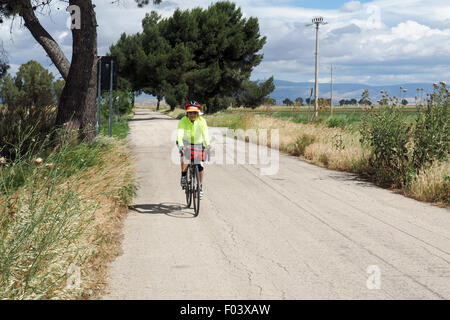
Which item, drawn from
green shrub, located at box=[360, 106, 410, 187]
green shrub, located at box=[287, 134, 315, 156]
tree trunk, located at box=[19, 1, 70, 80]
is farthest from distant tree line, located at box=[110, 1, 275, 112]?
green shrub, located at box=[360, 106, 410, 187]

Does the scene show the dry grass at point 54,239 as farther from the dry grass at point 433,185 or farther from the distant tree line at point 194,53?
the distant tree line at point 194,53

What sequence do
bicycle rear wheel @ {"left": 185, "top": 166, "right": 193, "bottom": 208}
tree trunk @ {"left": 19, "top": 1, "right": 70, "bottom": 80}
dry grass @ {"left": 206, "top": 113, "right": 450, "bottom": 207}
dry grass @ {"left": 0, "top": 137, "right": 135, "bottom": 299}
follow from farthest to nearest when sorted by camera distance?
1. tree trunk @ {"left": 19, "top": 1, "right": 70, "bottom": 80}
2. dry grass @ {"left": 206, "top": 113, "right": 450, "bottom": 207}
3. bicycle rear wheel @ {"left": 185, "top": 166, "right": 193, "bottom": 208}
4. dry grass @ {"left": 0, "top": 137, "right": 135, "bottom": 299}

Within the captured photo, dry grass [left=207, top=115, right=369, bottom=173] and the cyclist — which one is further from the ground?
the cyclist

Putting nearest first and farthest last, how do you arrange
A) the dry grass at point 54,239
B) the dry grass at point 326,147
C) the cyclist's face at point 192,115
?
the dry grass at point 54,239
the cyclist's face at point 192,115
the dry grass at point 326,147

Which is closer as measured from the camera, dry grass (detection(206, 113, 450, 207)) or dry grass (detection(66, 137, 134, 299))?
dry grass (detection(66, 137, 134, 299))

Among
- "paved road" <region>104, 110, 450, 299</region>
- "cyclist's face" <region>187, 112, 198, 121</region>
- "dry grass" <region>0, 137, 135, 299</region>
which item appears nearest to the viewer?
"dry grass" <region>0, 137, 135, 299</region>

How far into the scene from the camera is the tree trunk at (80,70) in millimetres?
11711

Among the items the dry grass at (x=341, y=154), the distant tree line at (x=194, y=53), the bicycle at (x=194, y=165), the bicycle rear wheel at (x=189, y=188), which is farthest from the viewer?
the distant tree line at (x=194, y=53)

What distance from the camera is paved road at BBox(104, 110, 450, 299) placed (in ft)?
16.6

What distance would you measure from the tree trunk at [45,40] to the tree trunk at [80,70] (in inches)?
35.3

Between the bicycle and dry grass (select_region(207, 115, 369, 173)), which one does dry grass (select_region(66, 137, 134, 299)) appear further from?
dry grass (select_region(207, 115, 369, 173))

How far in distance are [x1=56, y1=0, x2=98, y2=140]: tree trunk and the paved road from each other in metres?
2.58

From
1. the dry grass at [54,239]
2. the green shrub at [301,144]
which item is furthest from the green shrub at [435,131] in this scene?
the green shrub at [301,144]

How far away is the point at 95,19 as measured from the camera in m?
12.0
